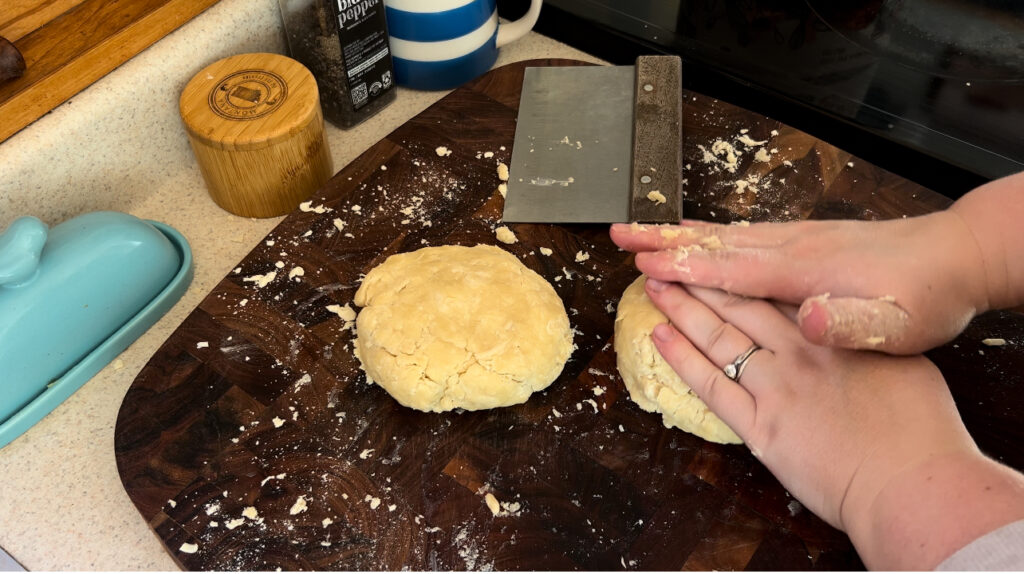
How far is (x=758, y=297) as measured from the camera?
94cm

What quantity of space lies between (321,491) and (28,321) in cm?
43

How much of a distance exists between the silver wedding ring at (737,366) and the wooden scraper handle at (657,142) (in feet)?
0.82

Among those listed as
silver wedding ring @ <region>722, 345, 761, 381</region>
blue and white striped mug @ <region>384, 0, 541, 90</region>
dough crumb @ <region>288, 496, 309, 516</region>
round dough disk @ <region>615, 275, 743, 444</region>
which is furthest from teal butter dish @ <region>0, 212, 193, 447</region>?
silver wedding ring @ <region>722, 345, 761, 381</region>

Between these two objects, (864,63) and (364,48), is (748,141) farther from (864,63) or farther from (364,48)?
(364,48)

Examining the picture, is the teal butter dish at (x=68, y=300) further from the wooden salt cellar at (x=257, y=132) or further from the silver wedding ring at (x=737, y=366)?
the silver wedding ring at (x=737, y=366)

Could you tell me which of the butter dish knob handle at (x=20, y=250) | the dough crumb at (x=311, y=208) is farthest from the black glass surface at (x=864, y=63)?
the butter dish knob handle at (x=20, y=250)

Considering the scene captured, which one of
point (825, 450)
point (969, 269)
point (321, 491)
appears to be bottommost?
point (321, 491)

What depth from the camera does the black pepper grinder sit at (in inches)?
46.2

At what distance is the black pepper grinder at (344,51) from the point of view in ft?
3.85

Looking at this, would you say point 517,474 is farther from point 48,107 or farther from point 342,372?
point 48,107

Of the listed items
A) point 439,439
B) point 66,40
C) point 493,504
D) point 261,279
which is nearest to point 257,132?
point 261,279

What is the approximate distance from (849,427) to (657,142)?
53 centimetres

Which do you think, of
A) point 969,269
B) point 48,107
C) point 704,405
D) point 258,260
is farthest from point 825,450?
point 48,107

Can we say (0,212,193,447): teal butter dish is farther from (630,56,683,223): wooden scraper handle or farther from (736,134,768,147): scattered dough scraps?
(736,134,768,147): scattered dough scraps
